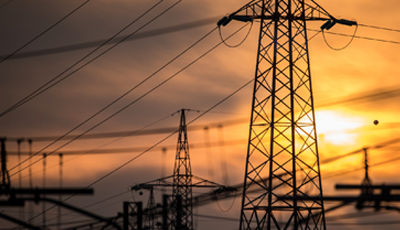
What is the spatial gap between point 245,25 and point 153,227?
2256 centimetres

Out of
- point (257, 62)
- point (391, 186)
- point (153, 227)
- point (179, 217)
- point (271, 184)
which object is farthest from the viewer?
point (153, 227)

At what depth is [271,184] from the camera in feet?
112

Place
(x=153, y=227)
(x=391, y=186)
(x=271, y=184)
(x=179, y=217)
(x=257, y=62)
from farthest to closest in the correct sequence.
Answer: (x=153, y=227), (x=179, y=217), (x=257, y=62), (x=271, y=184), (x=391, y=186)

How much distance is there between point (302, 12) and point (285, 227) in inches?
435

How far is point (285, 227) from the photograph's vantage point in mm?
34531

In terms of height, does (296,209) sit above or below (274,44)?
below

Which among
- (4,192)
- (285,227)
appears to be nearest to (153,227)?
(285,227)

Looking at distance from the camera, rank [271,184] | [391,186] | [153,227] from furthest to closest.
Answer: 1. [153,227]
2. [271,184]
3. [391,186]

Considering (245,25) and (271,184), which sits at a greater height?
(245,25)

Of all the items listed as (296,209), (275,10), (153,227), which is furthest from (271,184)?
(153,227)

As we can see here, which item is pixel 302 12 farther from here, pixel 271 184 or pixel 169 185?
pixel 169 185

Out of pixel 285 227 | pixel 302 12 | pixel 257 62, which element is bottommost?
pixel 285 227

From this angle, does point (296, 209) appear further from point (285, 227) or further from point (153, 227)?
point (153, 227)

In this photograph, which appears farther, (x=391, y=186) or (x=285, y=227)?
(x=285, y=227)
